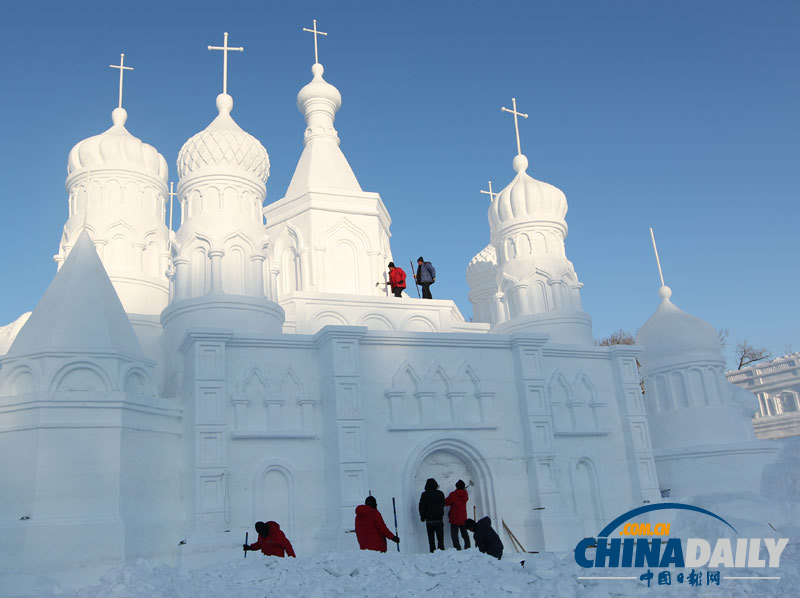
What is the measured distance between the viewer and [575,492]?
1430cm

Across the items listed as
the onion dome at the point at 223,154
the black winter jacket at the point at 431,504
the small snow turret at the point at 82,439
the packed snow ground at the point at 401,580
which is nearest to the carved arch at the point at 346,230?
the onion dome at the point at 223,154

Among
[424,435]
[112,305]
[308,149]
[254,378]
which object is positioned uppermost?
[308,149]

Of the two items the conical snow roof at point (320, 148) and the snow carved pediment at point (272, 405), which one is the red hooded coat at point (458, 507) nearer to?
the snow carved pediment at point (272, 405)

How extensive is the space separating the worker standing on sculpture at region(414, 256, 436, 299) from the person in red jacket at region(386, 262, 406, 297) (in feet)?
1.54

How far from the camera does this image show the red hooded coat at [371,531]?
9805mm

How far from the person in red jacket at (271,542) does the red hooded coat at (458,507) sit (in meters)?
3.47

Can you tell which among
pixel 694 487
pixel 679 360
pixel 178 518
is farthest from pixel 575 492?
pixel 178 518

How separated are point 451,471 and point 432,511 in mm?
1989

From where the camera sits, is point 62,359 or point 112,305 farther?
point 112,305

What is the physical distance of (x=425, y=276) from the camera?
18.3 meters

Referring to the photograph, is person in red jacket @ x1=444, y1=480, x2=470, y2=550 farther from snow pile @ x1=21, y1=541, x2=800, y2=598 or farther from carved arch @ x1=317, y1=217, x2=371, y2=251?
carved arch @ x1=317, y1=217, x2=371, y2=251

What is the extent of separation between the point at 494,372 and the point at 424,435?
1.98m

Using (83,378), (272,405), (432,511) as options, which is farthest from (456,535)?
A: (83,378)

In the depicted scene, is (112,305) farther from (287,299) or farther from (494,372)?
(494,372)
